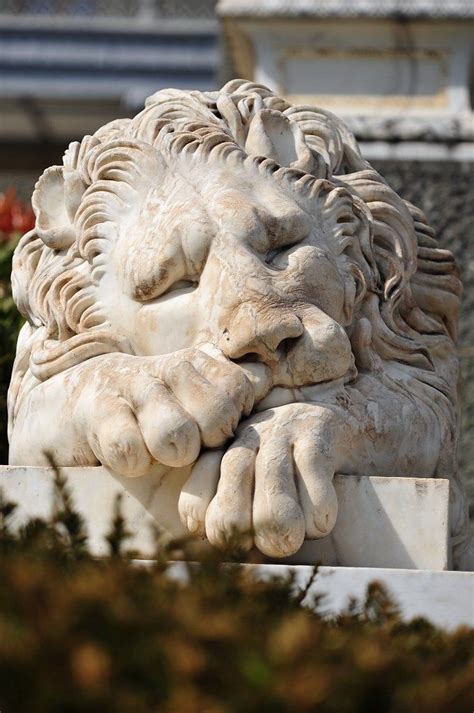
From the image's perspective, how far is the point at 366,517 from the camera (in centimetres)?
363

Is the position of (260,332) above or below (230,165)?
below

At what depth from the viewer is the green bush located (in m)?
1.76

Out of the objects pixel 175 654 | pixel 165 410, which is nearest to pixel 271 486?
pixel 165 410

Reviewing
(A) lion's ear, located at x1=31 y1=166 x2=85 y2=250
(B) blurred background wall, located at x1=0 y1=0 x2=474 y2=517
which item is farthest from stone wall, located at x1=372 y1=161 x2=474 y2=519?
(A) lion's ear, located at x1=31 y1=166 x2=85 y2=250

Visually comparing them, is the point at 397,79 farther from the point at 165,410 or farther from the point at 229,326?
the point at 165,410

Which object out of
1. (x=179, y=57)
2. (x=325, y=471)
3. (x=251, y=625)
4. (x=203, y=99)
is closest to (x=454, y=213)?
(x=203, y=99)

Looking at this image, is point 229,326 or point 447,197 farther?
point 447,197

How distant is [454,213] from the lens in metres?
7.73

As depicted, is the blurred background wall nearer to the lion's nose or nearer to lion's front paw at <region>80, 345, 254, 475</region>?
the lion's nose

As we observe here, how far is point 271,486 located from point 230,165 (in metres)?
0.97

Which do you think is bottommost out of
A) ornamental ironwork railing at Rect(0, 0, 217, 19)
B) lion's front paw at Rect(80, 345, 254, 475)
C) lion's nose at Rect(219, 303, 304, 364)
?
lion's front paw at Rect(80, 345, 254, 475)

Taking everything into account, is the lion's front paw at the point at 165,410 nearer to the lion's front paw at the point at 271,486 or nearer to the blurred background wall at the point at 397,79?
the lion's front paw at the point at 271,486

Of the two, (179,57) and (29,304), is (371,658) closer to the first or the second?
(29,304)

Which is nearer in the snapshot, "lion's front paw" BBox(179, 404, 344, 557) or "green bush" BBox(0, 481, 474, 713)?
"green bush" BBox(0, 481, 474, 713)
